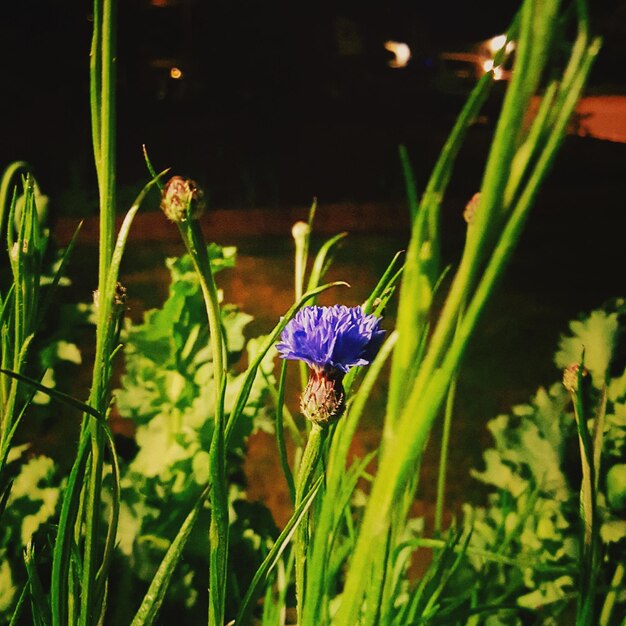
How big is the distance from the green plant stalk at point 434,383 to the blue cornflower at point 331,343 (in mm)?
124

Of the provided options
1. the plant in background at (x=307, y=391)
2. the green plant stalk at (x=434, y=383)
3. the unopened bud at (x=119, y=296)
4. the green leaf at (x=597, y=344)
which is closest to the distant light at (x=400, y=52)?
the green leaf at (x=597, y=344)

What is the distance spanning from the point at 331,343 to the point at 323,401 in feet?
0.13

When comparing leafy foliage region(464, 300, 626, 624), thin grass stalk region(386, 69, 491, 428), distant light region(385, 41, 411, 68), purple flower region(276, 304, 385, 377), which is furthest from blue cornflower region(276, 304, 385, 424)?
distant light region(385, 41, 411, 68)

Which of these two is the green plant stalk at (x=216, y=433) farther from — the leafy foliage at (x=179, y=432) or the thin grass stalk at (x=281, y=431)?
the leafy foliage at (x=179, y=432)

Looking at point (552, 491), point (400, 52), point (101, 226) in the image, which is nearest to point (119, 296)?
point (101, 226)

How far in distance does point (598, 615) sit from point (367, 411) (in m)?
0.66

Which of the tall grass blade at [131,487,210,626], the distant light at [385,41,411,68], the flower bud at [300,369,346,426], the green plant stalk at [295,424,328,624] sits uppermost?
the distant light at [385,41,411,68]

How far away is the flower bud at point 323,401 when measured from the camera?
0.31 meters

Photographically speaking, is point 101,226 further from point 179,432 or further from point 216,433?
point 179,432

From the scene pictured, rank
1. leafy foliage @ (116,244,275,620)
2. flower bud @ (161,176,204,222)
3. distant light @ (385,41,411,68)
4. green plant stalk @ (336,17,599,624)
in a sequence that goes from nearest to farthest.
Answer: green plant stalk @ (336,17,599,624), flower bud @ (161,176,204,222), leafy foliage @ (116,244,275,620), distant light @ (385,41,411,68)

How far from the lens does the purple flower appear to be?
34 cm

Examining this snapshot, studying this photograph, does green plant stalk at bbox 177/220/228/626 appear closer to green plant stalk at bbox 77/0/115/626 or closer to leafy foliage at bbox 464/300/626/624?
green plant stalk at bbox 77/0/115/626

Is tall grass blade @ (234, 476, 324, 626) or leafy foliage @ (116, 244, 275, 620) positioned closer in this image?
tall grass blade @ (234, 476, 324, 626)

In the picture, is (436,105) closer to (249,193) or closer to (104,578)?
(249,193)
